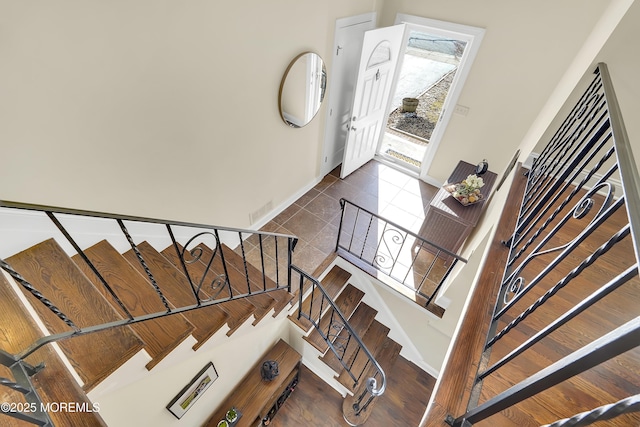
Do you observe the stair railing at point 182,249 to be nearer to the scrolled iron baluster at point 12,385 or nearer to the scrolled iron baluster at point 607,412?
the scrolled iron baluster at point 12,385

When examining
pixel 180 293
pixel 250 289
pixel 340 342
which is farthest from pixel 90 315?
pixel 340 342

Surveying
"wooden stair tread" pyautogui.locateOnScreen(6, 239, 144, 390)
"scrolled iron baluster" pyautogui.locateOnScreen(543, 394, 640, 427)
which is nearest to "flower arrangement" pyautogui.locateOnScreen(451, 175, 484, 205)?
"scrolled iron baluster" pyautogui.locateOnScreen(543, 394, 640, 427)

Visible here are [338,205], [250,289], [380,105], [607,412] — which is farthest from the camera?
[380,105]

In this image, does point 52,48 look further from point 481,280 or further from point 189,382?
point 481,280

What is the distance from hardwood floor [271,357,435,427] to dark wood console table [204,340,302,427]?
0.15 m

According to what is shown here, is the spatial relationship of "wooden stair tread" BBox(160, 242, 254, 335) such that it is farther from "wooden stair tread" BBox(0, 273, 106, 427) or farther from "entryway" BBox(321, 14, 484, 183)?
"entryway" BBox(321, 14, 484, 183)

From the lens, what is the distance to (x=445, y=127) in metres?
3.64

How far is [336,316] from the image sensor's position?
3096mm

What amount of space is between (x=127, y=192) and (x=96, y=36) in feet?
2.99

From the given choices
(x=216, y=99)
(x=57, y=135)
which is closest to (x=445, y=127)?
(x=216, y=99)

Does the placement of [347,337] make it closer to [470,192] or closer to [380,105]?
[470,192]

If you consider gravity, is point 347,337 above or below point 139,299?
below

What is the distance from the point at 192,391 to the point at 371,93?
3.56m

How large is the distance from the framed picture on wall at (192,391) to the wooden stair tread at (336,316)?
96 cm
